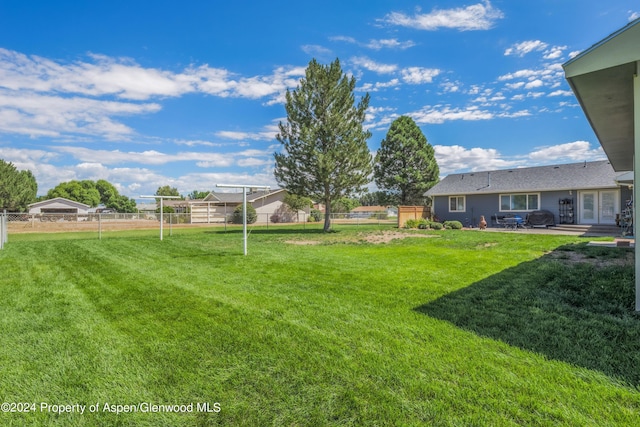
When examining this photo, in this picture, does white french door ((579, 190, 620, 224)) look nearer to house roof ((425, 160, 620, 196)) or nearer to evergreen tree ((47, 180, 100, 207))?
house roof ((425, 160, 620, 196))

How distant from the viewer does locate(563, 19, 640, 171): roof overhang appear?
3.41m

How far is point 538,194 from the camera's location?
1930 centimetres

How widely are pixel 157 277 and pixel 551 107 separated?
59.2 ft

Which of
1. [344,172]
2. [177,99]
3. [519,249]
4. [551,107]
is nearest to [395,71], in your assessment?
[344,172]

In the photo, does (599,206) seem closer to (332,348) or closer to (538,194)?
(538,194)

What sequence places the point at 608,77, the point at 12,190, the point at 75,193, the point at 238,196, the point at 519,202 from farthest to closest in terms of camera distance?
1. the point at 75,193
2. the point at 238,196
3. the point at 12,190
4. the point at 519,202
5. the point at 608,77

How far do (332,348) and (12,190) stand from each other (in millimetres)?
47425

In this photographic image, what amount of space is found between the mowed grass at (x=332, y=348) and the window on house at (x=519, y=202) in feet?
49.5

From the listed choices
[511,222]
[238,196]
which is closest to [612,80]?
[511,222]

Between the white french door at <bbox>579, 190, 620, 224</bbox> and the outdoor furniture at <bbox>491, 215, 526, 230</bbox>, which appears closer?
the white french door at <bbox>579, 190, 620, 224</bbox>

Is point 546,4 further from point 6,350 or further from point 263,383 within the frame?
point 6,350

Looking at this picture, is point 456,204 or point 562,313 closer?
point 562,313

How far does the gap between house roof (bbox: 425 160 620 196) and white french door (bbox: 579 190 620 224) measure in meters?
0.65

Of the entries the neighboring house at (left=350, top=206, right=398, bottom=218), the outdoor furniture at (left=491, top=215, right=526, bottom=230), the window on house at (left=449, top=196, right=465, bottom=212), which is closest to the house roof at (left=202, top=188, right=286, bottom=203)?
the neighboring house at (left=350, top=206, right=398, bottom=218)
